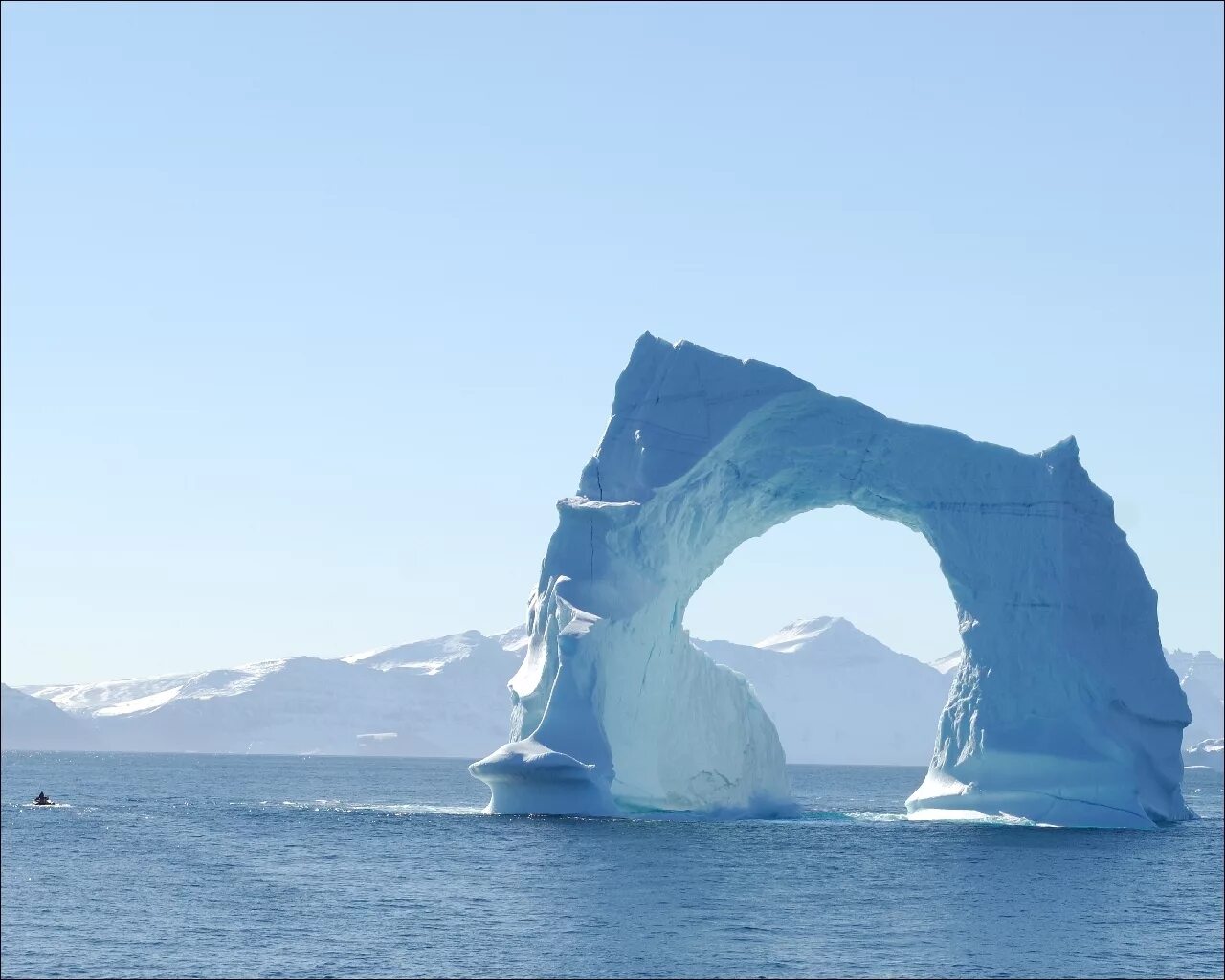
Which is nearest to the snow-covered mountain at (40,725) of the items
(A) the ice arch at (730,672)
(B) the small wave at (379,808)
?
(B) the small wave at (379,808)

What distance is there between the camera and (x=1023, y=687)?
4531 centimetres

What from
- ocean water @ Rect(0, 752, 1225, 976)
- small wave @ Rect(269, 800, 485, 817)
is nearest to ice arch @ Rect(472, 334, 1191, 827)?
ocean water @ Rect(0, 752, 1225, 976)

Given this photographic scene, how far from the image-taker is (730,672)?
4975 cm

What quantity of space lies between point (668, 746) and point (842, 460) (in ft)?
29.1

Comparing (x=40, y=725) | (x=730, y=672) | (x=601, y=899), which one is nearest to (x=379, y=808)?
(x=730, y=672)

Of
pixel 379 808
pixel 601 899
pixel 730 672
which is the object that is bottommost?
pixel 379 808

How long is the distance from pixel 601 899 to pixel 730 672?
18.7m

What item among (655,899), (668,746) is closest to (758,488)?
(668,746)

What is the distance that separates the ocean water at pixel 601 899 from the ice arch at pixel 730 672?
4.49 feet

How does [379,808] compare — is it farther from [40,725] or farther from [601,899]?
[40,725]

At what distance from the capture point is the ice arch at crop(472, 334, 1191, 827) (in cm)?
4466

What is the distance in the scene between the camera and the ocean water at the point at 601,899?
25891mm

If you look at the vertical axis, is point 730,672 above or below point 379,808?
above

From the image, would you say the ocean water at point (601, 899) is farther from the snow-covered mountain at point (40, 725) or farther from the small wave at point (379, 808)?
the snow-covered mountain at point (40, 725)
